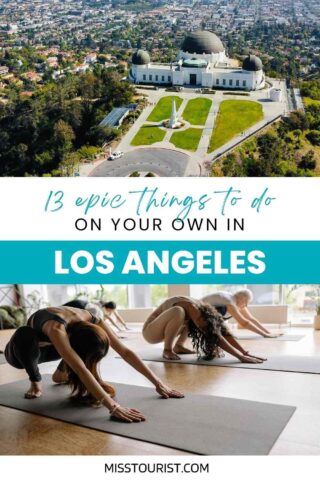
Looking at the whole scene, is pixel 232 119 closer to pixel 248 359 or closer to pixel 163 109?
pixel 163 109

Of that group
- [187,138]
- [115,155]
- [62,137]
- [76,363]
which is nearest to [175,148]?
[187,138]

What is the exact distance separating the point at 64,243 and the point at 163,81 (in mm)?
1412

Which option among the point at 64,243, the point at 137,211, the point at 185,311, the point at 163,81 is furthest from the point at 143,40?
the point at 185,311

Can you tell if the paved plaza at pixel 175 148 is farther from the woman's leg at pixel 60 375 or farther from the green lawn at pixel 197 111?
the woman's leg at pixel 60 375

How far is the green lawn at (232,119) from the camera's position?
13.7 feet

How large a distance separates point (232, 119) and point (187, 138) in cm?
34

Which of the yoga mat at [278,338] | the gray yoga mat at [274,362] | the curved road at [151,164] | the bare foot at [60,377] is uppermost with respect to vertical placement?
the curved road at [151,164]

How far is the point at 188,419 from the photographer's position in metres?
2.37

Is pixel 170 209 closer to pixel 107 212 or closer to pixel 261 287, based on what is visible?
pixel 107 212

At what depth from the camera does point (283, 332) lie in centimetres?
475

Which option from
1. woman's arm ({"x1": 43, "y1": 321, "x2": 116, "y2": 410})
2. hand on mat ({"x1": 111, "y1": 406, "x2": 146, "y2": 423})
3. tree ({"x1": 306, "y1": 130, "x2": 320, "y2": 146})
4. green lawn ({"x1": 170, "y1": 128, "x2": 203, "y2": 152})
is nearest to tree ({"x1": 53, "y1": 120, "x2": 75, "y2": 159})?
green lawn ({"x1": 170, "y1": 128, "x2": 203, "y2": 152})

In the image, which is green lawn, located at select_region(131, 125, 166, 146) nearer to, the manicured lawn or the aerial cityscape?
the aerial cityscape

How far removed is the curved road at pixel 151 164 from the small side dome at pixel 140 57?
0.62 meters

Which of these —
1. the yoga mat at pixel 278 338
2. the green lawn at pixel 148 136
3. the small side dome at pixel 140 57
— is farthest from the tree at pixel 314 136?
the yoga mat at pixel 278 338
